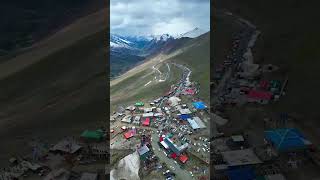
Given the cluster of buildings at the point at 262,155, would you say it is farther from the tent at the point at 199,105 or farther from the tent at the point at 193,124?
the tent at the point at 199,105

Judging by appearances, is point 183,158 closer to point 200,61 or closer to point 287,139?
point 287,139

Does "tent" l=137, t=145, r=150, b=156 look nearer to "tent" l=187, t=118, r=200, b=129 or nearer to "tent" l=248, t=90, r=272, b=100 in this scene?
"tent" l=187, t=118, r=200, b=129

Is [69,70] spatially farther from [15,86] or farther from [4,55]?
[4,55]

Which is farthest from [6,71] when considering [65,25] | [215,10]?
[215,10]

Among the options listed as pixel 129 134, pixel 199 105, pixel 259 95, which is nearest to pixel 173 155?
pixel 129 134

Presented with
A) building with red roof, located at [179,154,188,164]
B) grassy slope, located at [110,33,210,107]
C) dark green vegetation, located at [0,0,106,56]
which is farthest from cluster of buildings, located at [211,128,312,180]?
dark green vegetation, located at [0,0,106,56]
